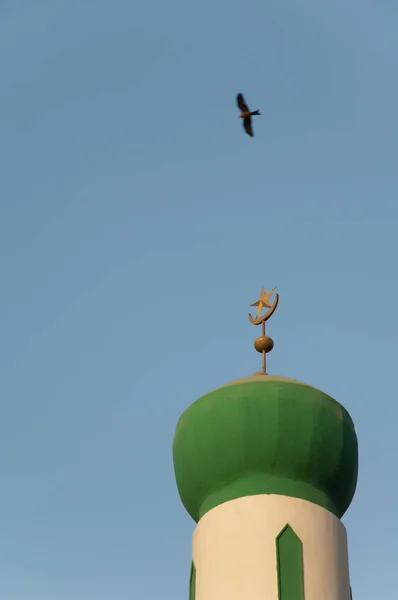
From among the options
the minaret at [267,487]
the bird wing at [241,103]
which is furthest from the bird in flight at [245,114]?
the minaret at [267,487]

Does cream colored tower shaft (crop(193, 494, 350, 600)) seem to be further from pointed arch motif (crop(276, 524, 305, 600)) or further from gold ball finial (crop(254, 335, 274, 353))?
gold ball finial (crop(254, 335, 274, 353))

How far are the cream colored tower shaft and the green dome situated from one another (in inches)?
8.0

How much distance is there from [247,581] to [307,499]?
1410 millimetres

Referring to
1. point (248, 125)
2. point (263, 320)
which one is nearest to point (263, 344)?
point (263, 320)

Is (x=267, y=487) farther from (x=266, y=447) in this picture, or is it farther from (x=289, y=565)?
(x=289, y=565)

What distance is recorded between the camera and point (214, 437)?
693 inches

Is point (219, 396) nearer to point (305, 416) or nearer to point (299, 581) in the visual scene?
point (305, 416)

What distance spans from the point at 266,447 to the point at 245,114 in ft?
16.5

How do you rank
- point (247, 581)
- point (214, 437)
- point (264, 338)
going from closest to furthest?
point (247, 581) → point (214, 437) → point (264, 338)

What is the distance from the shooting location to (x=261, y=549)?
1673cm

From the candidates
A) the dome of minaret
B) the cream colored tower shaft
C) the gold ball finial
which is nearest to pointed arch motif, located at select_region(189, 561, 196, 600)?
the cream colored tower shaft

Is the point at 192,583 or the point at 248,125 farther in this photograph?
the point at 248,125

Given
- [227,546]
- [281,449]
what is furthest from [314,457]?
[227,546]

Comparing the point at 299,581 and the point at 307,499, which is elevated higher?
the point at 307,499
